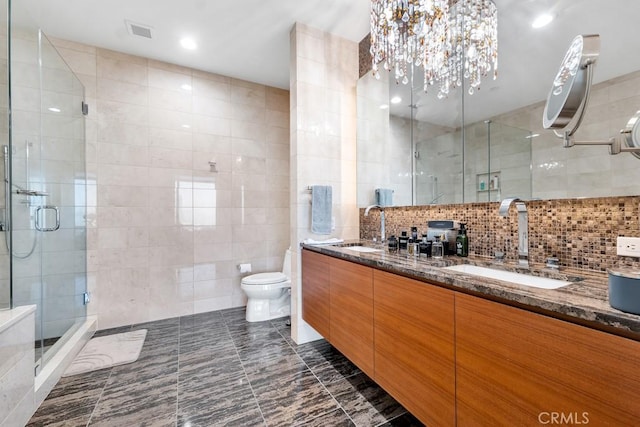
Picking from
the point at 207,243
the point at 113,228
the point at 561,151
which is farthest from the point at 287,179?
the point at 561,151

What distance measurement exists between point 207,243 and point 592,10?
324 centimetres

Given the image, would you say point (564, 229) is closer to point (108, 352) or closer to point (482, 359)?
point (482, 359)

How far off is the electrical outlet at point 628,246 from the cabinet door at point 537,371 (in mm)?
608

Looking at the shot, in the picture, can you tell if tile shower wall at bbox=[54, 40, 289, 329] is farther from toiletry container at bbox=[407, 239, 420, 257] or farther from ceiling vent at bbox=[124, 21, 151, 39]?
toiletry container at bbox=[407, 239, 420, 257]

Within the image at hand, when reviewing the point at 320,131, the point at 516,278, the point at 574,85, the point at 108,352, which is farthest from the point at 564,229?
the point at 108,352

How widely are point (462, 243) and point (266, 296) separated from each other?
6.17 ft

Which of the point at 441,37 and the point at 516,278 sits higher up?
the point at 441,37

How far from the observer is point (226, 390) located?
1650 millimetres

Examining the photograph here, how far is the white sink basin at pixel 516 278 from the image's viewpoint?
1022mm

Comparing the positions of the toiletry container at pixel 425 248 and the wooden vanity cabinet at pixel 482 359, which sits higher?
the toiletry container at pixel 425 248

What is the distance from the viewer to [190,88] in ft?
9.59

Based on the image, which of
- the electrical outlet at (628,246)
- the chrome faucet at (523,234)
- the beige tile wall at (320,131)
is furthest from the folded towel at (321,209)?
the electrical outlet at (628,246)

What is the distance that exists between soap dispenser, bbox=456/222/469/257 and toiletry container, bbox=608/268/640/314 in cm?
88

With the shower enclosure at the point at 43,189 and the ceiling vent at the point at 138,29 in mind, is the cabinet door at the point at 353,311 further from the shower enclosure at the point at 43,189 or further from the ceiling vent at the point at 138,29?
the ceiling vent at the point at 138,29
